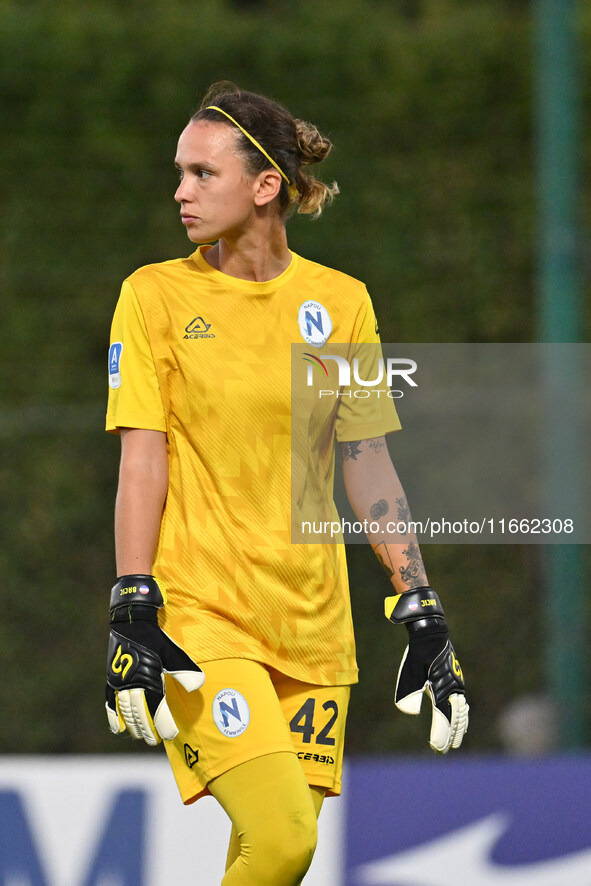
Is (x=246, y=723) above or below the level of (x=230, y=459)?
below

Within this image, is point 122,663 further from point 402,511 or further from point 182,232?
point 182,232

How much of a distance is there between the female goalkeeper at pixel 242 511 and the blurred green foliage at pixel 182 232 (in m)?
3.63

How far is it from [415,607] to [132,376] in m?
0.91

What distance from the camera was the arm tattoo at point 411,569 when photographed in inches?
140

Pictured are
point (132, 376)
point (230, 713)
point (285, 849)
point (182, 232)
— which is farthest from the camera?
point (182, 232)

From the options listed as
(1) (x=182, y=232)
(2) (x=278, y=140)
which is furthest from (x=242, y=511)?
(1) (x=182, y=232)

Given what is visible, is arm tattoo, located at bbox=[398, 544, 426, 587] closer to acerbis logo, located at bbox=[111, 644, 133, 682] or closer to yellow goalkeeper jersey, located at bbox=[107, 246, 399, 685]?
yellow goalkeeper jersey, located at bbox=[107, 246, 399, 685]

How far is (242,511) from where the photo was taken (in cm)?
336

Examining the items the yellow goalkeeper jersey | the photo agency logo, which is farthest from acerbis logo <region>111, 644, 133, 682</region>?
the photo agency logo

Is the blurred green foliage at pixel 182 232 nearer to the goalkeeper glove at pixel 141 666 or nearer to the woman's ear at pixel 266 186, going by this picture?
the woman's ear at pixel 266 186

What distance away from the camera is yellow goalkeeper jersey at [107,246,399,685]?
3.32 metres

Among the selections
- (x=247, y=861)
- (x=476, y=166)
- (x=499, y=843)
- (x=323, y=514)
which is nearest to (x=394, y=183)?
(x=476, y=166)

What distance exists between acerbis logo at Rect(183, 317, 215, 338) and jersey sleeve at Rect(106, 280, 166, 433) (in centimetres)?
10

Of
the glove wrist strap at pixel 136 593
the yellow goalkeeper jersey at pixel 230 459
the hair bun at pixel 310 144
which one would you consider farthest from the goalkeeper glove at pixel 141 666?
the hair bun at pixel 310 144
